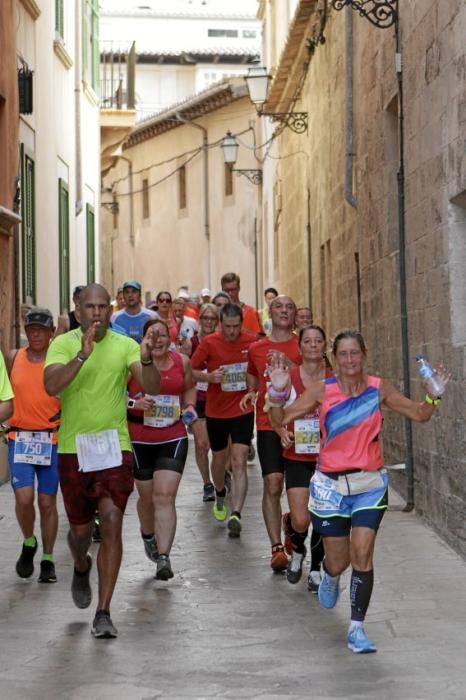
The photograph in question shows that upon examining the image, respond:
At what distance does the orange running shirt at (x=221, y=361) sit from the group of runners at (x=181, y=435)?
0.4 inches

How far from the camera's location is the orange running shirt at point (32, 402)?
9633 millimetres

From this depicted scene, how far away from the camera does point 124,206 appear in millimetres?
52656

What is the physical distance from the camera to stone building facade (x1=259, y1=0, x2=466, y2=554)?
409 inches

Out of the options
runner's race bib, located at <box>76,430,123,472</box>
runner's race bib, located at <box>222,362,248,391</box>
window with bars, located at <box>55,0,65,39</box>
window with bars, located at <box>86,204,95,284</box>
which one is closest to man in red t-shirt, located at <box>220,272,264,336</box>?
runner's race bib, located at <box>222,362,248,391</box>

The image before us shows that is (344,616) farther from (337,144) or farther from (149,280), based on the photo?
(149,280)

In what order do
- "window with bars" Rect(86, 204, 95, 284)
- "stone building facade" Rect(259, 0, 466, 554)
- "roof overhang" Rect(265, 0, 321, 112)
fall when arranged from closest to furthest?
"stone building facade" Rect(259, 0, 466, 554), "roof overhang" Rect(265, 0, 321, 112), "window with bars" Rect(86, 204, 95, 284)

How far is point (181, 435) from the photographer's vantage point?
9773 mm

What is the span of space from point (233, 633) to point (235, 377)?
4478 millimetres

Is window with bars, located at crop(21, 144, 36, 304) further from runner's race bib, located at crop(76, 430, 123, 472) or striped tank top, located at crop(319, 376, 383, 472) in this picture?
striped tank top, located at crop(319, 376, 383, 472)

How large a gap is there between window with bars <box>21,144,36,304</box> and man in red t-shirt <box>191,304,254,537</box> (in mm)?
5563

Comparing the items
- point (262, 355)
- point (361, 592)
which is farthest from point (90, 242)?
point (361, 592)

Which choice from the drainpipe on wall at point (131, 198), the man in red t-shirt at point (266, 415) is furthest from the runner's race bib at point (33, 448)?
the drainpipe on wall at point (131, 198)

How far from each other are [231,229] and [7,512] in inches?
1156

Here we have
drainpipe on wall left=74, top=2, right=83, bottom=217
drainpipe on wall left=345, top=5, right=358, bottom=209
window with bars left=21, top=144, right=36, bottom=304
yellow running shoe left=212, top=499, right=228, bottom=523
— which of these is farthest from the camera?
drainpipe on wall left=74, top=2, right=83, bottom=217
